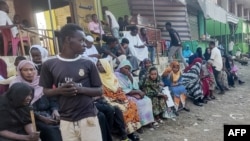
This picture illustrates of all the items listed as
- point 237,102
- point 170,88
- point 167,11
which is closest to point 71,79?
point 170,88

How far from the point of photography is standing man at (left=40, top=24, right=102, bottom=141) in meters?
2.49

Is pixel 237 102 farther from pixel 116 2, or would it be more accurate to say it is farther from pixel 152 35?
pixel 116 2

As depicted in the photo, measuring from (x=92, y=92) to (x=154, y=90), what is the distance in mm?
3791

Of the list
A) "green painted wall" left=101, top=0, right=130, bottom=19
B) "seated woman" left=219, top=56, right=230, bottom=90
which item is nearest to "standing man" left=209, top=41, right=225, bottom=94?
"seated woman" left=219, top=56, right=230, bottom=90

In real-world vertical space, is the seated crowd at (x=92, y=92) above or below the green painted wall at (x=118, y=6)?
below

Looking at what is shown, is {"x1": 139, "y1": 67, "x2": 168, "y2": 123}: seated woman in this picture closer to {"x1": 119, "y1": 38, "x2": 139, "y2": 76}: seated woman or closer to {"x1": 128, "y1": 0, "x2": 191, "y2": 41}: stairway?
{"x1": 119, "y1": 38, "x2": 139, "y2": 76}: seated woman

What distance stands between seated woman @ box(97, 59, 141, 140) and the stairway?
749 cm

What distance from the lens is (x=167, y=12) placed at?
493 inches

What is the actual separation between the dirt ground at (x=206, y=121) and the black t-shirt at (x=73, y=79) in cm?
299

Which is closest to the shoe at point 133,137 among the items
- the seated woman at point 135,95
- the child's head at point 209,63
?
the seated woman at point 135,95

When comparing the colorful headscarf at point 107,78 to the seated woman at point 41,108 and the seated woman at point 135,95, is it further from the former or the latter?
the seated woman at point 41,108

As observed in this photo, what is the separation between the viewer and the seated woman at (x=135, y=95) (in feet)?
18.6

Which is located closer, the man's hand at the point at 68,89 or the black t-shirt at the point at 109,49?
the man's hand at the point at 68,89

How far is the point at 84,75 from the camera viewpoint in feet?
8.30
